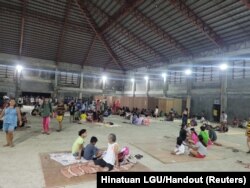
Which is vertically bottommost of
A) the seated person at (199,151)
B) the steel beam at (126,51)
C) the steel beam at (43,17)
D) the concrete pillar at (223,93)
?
the seated person at (199,151)

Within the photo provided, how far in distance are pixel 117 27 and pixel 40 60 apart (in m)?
13.9

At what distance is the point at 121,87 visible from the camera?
40.9 m

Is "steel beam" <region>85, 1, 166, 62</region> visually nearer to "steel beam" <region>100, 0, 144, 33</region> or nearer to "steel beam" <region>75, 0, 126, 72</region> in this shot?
"steel beam" <region>100, 0, 144, 33</region>

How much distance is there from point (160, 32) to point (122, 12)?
15.2ft

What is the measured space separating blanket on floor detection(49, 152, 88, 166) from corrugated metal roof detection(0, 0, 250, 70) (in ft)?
52.8

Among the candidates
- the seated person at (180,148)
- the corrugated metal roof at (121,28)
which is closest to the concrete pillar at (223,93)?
the corrugated metal roof at (121,28)

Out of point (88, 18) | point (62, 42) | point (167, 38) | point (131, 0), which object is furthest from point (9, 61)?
point (167, 38)

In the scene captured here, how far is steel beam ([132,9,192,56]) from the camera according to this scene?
22.4 m

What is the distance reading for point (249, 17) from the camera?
17.2 metres

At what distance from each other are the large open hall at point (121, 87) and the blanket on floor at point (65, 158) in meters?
0.03

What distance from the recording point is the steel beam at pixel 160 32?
22406 mm

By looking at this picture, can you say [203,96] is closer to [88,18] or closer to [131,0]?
[131,0]

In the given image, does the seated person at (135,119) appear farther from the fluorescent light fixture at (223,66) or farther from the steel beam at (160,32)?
the fluorescent light fixture at (223,66)

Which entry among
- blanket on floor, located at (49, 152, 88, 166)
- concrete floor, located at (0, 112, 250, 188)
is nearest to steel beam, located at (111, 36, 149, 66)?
concrete floor, located at (0, 112, 250, 188)
